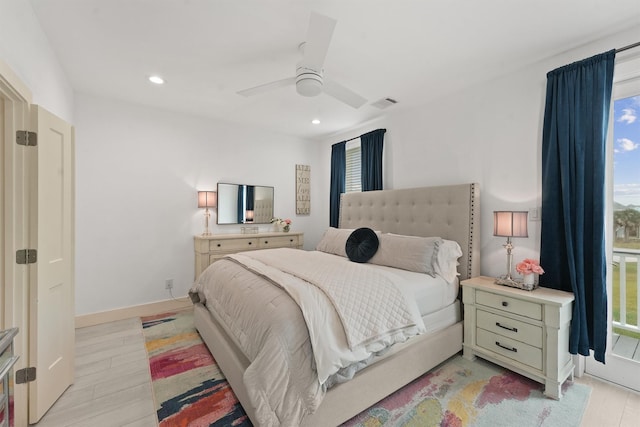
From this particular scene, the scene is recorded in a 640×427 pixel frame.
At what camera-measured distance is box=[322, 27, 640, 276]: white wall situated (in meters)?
2.48

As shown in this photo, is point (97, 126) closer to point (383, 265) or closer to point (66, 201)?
point (66, 201)

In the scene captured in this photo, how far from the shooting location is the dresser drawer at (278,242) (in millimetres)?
4277

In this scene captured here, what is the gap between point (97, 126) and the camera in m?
3.40

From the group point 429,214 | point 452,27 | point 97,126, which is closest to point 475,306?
point 429,214

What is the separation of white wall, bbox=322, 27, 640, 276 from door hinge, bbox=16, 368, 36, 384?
3665 millimetres

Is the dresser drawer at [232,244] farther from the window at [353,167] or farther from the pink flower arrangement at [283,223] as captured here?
the window at [353,167]

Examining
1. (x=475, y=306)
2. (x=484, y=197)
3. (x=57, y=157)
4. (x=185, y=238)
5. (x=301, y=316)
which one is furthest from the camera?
(x=185, y=238)

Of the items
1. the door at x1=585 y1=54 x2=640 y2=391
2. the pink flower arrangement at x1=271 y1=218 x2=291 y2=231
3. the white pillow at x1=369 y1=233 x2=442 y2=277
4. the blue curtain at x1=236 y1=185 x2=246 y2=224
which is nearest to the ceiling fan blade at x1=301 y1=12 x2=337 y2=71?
the white pillow at x1=369 y1=233 x2=442 y2=277

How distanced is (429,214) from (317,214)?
2.48 metres

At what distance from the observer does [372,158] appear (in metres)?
4.05

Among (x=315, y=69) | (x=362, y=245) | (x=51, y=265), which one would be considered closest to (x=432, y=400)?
(x=362, y=245)

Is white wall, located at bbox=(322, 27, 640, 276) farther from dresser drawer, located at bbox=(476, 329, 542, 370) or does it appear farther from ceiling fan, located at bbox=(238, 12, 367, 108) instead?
ceiling fan, located at bbox=(238, 12, 367, 108)

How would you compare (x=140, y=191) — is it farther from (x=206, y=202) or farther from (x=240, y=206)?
(x=240, y=206)

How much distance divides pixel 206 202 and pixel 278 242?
1.23 m
